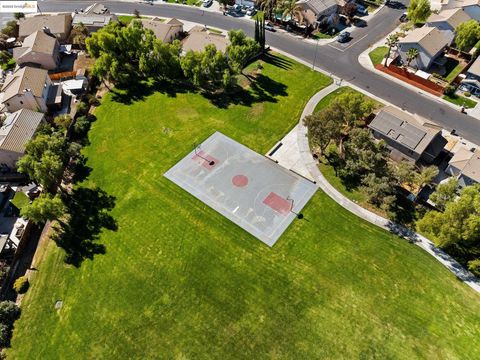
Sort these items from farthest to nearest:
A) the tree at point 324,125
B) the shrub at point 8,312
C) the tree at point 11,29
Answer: the tree at point 11,29
the tree at point 324,125
the shrub at point 8,312

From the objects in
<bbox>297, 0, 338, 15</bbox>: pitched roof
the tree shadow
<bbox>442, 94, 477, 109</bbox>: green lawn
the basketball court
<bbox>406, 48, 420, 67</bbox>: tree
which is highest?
<bbox>297, 0, 338, 15</bbox>: pitched roof

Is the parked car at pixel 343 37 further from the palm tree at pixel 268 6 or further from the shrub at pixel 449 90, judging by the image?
the shrub at pixel 449 90

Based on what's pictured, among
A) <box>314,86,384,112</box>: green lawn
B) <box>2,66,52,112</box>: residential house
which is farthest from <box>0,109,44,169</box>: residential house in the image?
<box>314,86,384,112</box>: green lawn

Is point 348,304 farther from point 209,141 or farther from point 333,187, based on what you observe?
point 209,141

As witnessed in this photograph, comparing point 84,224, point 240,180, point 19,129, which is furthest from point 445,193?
point 19,129

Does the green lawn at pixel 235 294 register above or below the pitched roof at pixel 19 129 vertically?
below

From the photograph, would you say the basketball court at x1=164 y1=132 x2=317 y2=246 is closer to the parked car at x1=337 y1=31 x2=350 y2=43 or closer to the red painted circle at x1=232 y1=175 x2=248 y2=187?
the red painted circle at x1=232 y1=175 x2=248 y2=187

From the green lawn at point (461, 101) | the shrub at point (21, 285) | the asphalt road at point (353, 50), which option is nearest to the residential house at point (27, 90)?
the shrub at point (21, 285)
